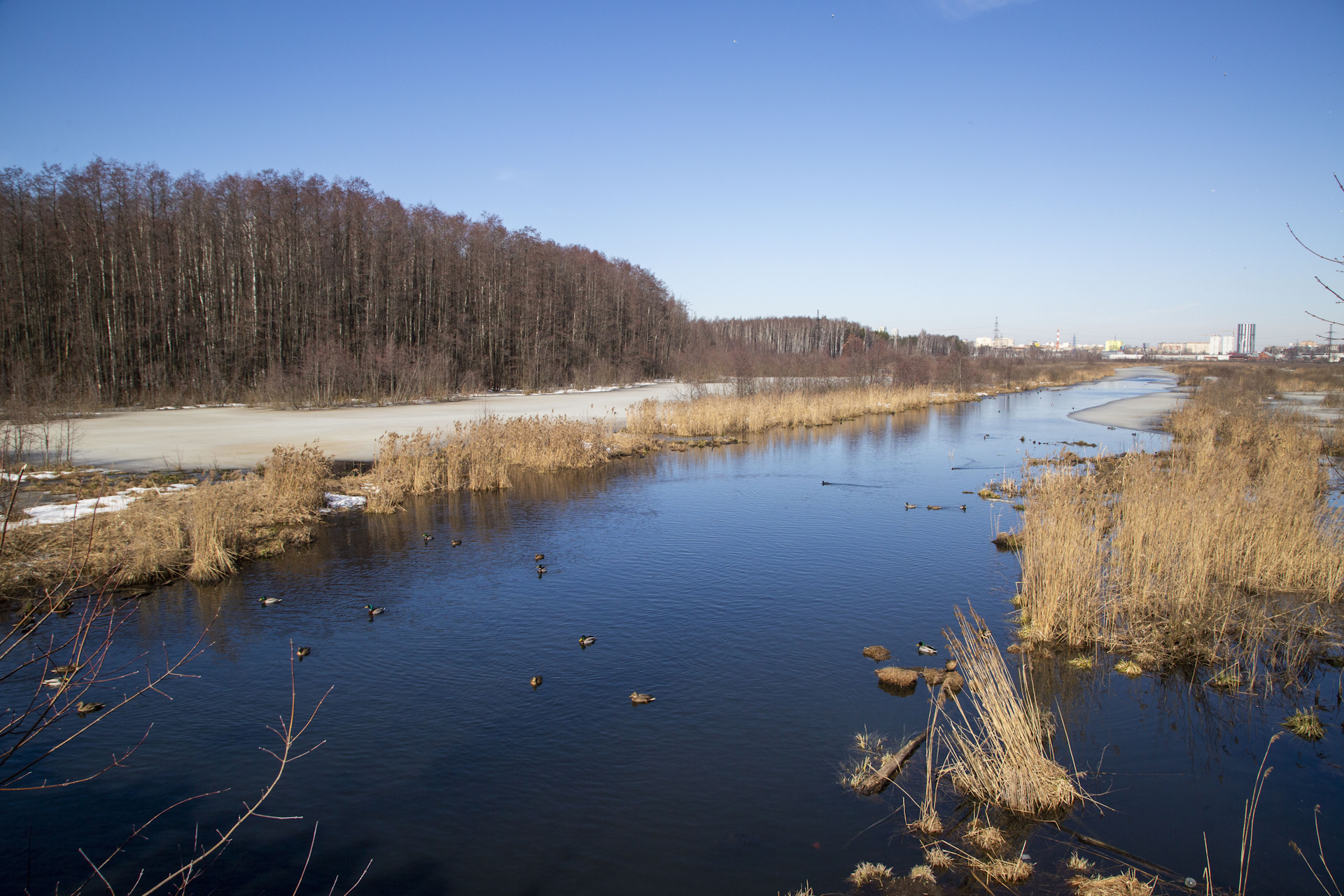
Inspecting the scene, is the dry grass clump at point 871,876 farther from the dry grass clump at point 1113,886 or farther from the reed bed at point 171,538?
the reed bed at point 171,538

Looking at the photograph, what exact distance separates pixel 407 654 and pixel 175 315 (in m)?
34.5

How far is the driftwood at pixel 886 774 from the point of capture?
5.66m

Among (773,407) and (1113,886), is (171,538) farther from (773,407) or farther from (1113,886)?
(773,407)

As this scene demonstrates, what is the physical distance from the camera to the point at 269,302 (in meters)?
37.3

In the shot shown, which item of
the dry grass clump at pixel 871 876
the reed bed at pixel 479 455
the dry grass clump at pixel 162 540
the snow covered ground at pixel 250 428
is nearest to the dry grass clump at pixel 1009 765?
the dry grass clump at pixel 871 876

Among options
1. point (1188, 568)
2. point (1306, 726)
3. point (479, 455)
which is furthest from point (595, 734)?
point (479, 455)

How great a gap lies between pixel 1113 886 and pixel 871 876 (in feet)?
4.56

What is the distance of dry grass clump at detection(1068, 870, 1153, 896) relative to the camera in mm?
4406

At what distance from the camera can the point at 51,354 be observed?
32000mm

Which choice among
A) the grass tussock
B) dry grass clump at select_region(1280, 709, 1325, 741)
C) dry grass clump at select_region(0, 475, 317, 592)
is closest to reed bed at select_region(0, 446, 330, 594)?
dry grass clump at select_region(0, 475, 317, 592)

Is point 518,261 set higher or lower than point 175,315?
higher

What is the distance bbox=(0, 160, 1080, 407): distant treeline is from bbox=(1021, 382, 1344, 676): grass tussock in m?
21.8

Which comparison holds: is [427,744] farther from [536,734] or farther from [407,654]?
[407,654]

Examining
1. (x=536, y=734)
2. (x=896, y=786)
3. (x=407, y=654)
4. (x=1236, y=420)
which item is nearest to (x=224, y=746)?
(x=407, y=654)
